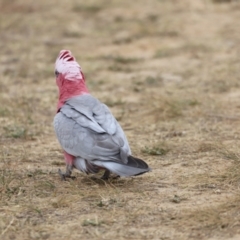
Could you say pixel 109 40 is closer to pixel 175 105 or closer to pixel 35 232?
pixel 175 105

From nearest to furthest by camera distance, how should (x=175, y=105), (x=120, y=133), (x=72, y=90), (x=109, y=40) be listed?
(x=120, y=133), (x=72, y=90), (x=175, y=105), (x=109, y=40)

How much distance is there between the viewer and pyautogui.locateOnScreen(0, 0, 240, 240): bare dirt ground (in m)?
4.45

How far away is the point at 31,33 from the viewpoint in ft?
38.1

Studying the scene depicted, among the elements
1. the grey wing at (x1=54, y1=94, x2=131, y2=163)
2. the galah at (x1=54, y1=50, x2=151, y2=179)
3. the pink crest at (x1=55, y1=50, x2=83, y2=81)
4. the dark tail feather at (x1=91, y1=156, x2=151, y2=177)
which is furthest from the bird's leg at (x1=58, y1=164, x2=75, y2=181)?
the pink crest at (x1=55, y1=50, x2=83, y2=81)

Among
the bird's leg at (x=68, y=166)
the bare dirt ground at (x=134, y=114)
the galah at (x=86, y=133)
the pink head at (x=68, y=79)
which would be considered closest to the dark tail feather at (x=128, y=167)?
the galah at (x=86, y=133)

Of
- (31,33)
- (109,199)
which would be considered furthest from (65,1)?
(109,199)

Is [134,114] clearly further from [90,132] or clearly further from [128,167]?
[128,167]

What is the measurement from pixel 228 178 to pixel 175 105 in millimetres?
2142

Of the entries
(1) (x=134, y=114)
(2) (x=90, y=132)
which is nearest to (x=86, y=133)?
(2) (x=90, y=132)

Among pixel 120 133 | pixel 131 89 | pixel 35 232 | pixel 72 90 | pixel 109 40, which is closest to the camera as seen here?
pixel 35 232

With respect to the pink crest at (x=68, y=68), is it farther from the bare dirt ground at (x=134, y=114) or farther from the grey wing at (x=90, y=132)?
the bare dirt ground at (x=134, y=114)

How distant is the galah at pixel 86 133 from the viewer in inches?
193

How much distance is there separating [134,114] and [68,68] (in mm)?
2045

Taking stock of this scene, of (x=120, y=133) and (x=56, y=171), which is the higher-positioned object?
(x=120, y=133)
